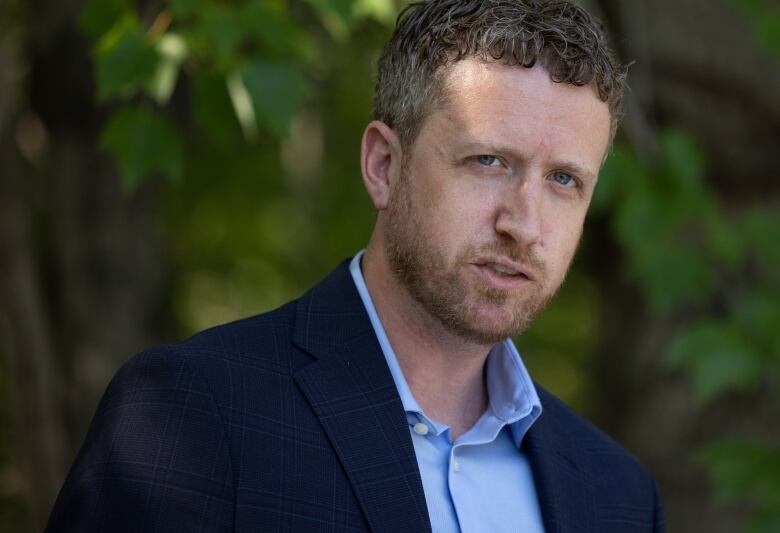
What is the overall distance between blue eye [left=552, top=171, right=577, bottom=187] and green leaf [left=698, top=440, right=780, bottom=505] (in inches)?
68.4

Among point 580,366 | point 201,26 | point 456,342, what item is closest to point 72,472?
point 456,342

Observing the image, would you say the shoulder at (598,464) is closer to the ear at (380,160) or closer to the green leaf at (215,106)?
the ear at (380,160)

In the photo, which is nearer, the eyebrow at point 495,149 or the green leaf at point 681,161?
the eyebrow at point 495,149

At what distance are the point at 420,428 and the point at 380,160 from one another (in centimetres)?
59

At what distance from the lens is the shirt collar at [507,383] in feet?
7.47

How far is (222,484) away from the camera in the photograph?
1.86 m

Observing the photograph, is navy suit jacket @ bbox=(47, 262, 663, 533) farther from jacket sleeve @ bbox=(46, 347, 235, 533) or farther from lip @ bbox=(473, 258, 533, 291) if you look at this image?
lip @ bbox=(473, 258, 533, 291)

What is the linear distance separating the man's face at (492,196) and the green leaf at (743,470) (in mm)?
1684

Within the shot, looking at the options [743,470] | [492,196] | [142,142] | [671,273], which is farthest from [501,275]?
[743,470]

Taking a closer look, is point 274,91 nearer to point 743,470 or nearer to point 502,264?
point 502,264

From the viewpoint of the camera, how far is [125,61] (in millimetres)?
2822

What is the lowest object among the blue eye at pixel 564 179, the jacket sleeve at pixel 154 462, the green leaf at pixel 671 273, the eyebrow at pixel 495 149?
the jacket sleeve at pixel 154 462

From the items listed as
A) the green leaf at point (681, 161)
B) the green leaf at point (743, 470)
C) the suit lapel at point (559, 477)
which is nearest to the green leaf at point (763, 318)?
the green leaf at point (743, 470)

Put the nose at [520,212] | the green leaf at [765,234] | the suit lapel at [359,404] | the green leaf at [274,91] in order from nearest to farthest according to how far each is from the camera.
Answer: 1. the suit lapel at [359,404]
2. the nose at [520,212]
3. the green leaf at [274,91]
4. the green leaf at [765,234]
